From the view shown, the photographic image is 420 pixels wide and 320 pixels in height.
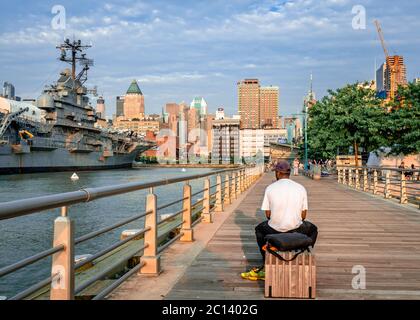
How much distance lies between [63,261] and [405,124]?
30153mm

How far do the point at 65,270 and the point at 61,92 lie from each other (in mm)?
95902

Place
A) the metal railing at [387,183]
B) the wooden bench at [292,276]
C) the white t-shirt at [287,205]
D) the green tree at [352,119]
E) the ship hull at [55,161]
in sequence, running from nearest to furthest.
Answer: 1. the wooden bench at [292,276]
2. the white t-shirt at [287,205]
3. the metal railing at [387,183]
4. the green tree at [352,119]
5. the ship hull at [55,161]

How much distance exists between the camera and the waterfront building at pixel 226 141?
15338 centimetres

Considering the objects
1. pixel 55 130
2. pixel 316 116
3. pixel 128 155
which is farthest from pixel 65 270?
pixel 128 155

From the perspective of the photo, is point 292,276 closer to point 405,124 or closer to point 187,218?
point 187,218

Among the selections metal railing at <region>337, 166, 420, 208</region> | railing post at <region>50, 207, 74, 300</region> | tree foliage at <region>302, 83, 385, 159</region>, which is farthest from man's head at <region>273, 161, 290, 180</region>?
tree foliage at <region>302, 83, 385, 159</region>

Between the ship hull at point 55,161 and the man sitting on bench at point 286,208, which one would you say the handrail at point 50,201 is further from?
the ship hull at point 55,161

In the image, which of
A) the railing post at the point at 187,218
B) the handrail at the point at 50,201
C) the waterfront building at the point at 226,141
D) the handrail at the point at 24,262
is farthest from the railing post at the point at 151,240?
the waterfront building at the point at 226,141

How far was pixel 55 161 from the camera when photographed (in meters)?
87.1

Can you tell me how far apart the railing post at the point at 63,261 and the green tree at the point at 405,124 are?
28350 mm

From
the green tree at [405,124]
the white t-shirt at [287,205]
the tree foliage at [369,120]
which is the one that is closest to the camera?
the white t-shirt at [287,205]

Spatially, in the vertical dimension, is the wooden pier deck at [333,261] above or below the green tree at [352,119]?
below
